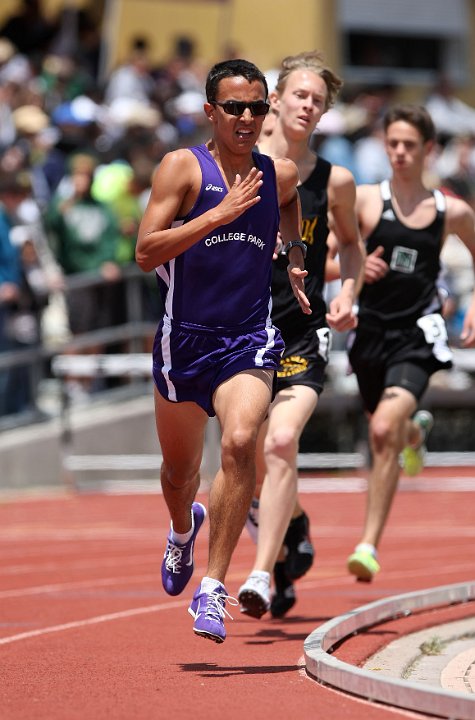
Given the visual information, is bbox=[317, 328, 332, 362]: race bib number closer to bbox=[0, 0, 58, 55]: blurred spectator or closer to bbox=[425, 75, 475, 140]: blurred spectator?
bbox=[0, 0, 58, 55]: blurred spectator

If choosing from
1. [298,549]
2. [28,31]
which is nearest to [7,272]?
[298,549]

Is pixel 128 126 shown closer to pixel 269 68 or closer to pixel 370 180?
pixel 370 180

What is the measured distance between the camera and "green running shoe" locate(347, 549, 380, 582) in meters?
9.45

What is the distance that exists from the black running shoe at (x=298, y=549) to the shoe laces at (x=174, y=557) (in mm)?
1094

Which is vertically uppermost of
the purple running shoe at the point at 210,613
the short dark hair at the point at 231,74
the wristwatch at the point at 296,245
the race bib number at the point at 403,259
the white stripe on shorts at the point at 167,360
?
the short dark hair at the point at 231,74

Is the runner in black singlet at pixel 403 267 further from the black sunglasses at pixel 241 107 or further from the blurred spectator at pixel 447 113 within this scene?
the blurred spectator at pixel 447 113

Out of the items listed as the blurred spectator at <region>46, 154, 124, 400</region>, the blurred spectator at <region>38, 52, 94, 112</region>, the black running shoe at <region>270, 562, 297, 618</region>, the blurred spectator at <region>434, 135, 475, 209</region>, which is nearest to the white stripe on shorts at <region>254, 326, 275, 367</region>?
the black running shoe at <region>270, 562, 297, 618</region>

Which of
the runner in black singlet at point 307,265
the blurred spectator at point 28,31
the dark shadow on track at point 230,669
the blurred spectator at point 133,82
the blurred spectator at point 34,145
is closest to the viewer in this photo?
the dark shadow on track at point 230,669

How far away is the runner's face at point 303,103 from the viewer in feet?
28.9

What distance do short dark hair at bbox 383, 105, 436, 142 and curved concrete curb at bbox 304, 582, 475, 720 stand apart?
2.80m

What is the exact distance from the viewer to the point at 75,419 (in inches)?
713

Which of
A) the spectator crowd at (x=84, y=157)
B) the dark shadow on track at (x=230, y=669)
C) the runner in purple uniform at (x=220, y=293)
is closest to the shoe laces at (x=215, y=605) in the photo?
the runner in purple uniform at (x=220, y=293)

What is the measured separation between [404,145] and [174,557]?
11.2 feet

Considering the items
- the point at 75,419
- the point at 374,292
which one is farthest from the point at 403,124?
the point at 75,419
